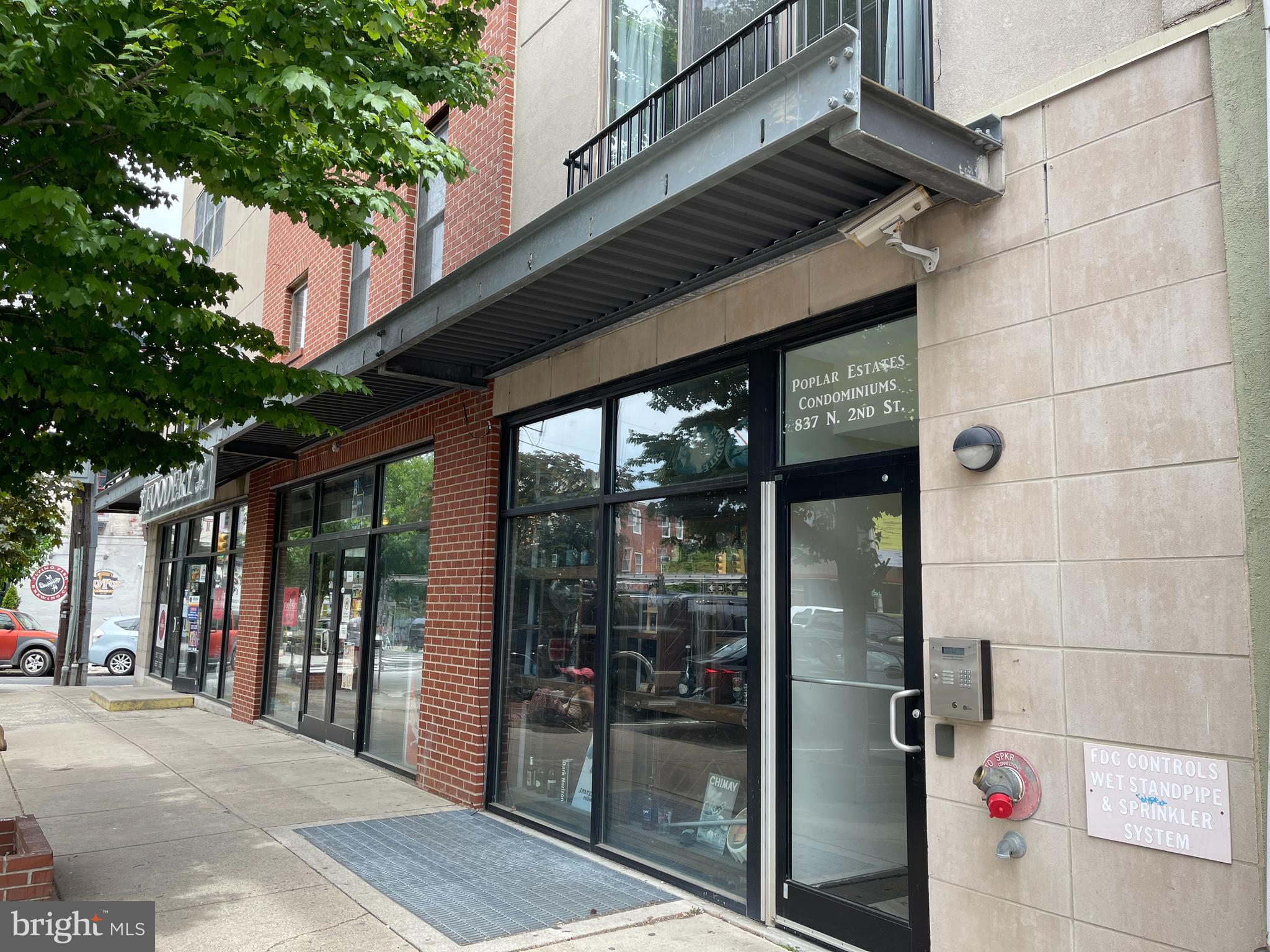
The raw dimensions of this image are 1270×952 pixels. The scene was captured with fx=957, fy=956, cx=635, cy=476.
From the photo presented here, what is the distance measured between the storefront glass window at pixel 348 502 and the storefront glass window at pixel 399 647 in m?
0.58

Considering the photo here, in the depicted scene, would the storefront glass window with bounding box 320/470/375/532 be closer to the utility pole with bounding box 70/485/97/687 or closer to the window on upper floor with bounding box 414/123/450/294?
the window on upper floor with bounding box 414/123/450/294

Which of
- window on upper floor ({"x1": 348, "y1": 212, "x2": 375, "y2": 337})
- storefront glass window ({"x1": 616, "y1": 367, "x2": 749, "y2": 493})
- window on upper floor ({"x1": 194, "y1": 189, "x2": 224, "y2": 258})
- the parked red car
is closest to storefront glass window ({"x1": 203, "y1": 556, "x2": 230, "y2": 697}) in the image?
window on upper floor ({"x1": 194, "y1": 189, "x2": 224, "y2": 258})

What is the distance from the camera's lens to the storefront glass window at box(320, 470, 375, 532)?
1048 cm

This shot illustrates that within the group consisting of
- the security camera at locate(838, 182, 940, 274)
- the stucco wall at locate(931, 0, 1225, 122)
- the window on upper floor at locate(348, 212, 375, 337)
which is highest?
the window on upper floor at locate(348, 212, 375, 337)

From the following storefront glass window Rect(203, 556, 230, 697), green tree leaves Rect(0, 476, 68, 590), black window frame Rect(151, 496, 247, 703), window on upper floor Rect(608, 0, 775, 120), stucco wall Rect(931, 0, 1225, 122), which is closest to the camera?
stucco wall Rect(931, 0, 1225, 122)

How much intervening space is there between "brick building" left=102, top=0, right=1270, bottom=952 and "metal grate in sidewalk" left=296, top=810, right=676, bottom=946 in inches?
12.8

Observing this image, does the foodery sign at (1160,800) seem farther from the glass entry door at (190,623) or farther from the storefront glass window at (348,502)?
the glass entry door at (190,623)

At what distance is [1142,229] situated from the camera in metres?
3.57

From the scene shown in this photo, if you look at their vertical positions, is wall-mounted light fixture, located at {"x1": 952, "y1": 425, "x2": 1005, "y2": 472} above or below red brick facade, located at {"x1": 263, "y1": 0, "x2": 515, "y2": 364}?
below

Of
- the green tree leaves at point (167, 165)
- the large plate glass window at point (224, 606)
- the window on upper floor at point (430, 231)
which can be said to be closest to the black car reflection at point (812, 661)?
the green tree leaves at point (167, 165)

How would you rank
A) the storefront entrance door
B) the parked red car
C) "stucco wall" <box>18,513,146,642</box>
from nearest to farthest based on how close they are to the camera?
the storefront entrance door
the parked red car
"stucco wall" <box>18,513,146,642</box>

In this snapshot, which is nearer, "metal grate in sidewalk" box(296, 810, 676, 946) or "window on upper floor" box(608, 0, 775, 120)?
"metal grate in sidewalk" box(296, 810, 676, 946)

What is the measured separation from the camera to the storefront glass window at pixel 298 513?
11953mm

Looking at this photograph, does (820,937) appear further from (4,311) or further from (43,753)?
(43,753)
